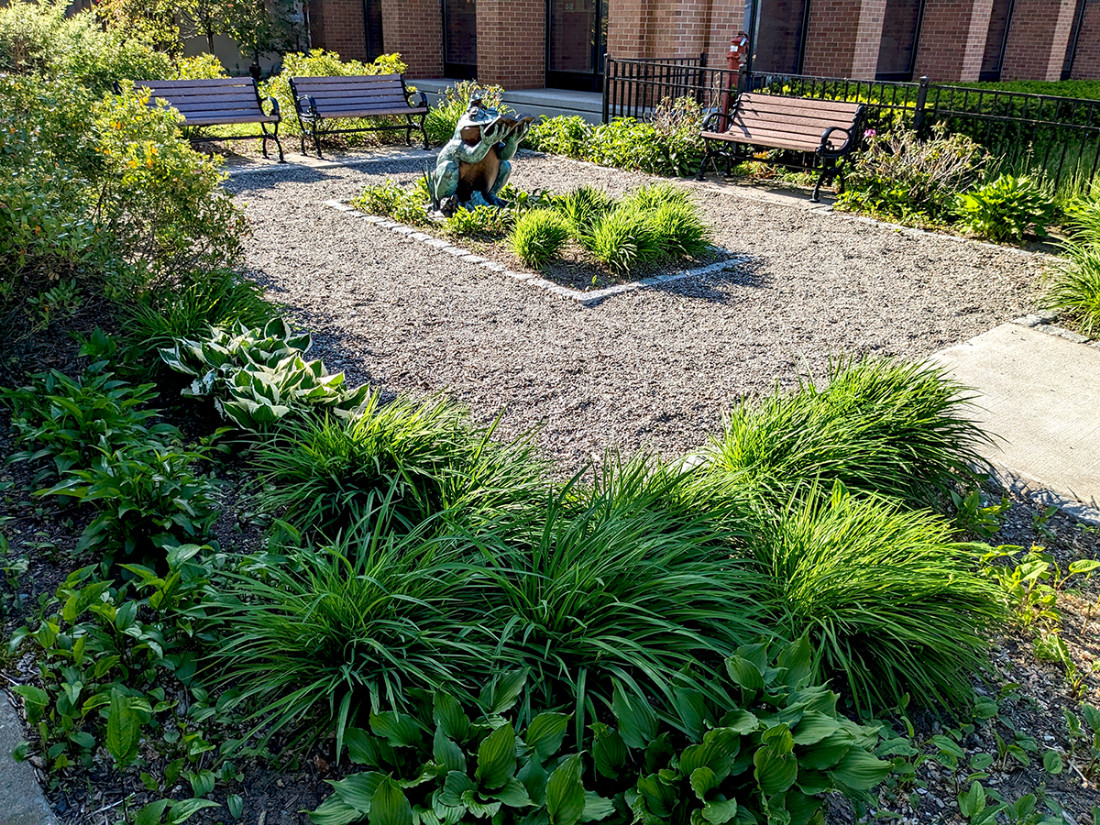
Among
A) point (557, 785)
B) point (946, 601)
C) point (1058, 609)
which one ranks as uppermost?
point (557, 785)

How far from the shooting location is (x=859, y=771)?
80.9 inches

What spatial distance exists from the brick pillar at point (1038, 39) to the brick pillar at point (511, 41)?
11.3 meters

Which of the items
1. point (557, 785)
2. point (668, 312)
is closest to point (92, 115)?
point (668, 312)

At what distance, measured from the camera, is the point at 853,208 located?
9.06 meters

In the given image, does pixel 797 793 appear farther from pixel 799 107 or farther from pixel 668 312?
pixel 799 107

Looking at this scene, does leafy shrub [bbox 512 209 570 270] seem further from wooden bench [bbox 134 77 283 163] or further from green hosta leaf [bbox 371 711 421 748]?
wooden bench [bbox 134 77 283 163]

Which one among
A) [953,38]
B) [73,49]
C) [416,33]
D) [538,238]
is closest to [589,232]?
[538,238]

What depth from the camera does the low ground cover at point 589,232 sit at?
22.5 feet

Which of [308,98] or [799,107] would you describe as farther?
[308,98]

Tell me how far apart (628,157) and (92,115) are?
7006 mm

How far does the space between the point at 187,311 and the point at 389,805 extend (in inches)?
131

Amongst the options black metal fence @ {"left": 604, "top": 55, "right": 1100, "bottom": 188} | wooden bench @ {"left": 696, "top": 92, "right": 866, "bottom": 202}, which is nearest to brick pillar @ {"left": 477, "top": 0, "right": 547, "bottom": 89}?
black metal fence @ {"left": 604, "top": 55, "right": 1100, "bottom": 188}

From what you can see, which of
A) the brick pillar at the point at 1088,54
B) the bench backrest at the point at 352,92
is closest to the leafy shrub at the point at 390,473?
the bench backrest at the point at 352,92

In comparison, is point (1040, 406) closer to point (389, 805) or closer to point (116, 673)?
point (389, 805)
